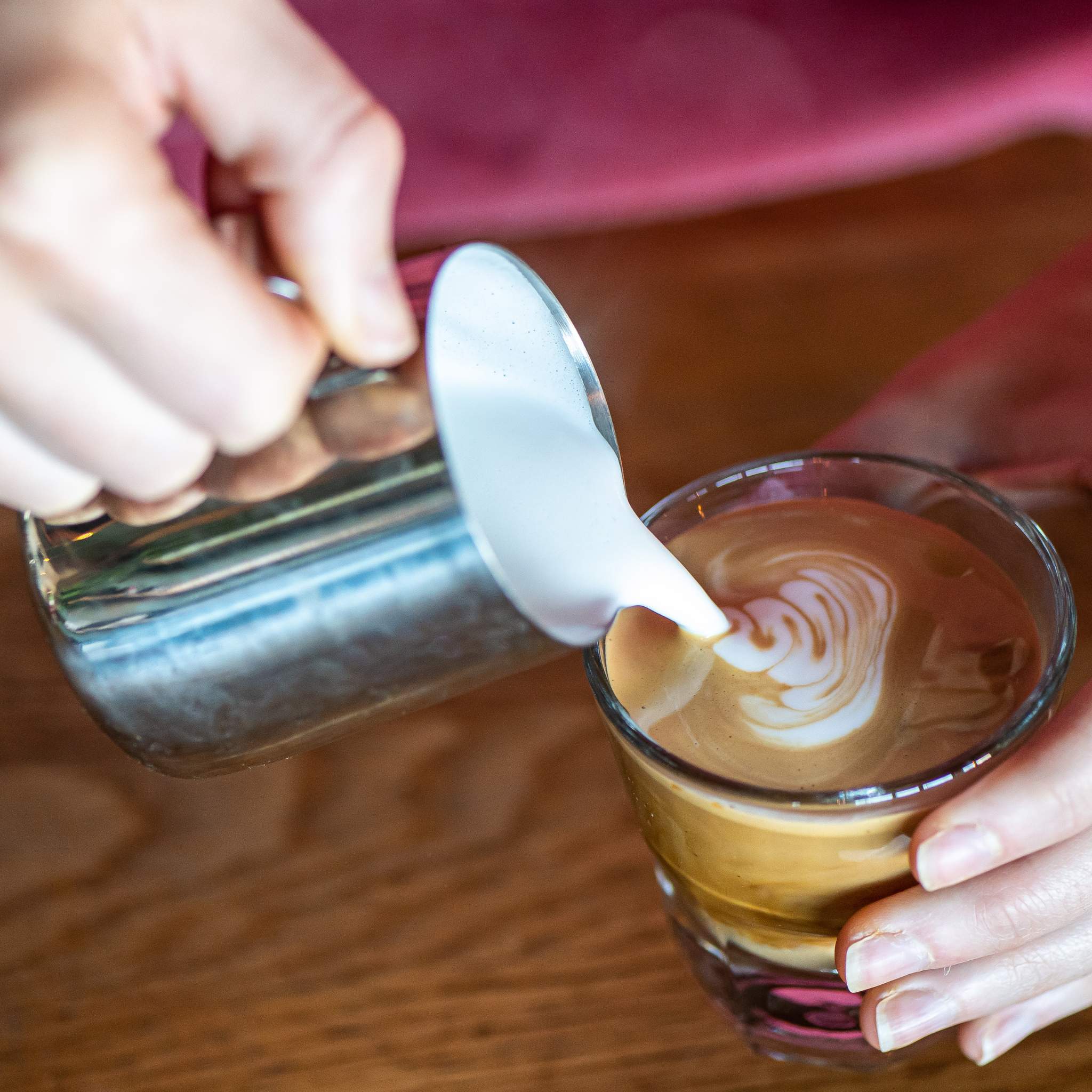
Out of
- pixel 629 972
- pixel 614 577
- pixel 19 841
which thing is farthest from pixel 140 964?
pixel 614 577

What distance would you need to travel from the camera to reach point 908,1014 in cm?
70

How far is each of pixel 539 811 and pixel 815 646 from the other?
0.86ft

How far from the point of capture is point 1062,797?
2.14 ft

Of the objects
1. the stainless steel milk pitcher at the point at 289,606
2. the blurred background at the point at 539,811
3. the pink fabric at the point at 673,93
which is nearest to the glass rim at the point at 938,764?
the stainless steel milk pitcher at the point at 289,606

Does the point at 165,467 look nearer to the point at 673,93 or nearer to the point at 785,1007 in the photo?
the point at 785,1007

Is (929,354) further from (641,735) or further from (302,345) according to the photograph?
(302,345)

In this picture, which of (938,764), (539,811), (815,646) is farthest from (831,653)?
(539,811)

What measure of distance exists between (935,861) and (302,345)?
0.43 m

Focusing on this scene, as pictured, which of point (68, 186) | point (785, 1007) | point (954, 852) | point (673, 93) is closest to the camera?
point (68, 186)

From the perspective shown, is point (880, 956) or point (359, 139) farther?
point (880, 956)

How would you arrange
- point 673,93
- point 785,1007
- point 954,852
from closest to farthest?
point 954,852 < point 785,1007 < point 673,93

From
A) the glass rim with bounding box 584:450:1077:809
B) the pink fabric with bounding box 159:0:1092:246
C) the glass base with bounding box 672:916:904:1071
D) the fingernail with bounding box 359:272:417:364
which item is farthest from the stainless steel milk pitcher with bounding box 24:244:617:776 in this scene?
the pink fabric with bounding box 159:0:1092:246

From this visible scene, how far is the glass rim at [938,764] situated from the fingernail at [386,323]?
0.83 feet

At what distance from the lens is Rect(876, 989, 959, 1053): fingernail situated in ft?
2.29
